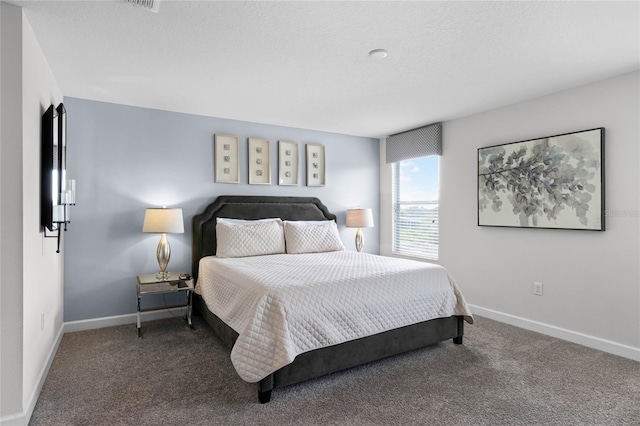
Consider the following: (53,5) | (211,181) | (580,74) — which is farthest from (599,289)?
(53,5)

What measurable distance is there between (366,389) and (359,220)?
285cm

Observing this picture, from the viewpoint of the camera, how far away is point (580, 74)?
299 cm

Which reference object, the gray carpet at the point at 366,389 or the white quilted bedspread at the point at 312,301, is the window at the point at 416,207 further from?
the gray carpet at the point at 366,389

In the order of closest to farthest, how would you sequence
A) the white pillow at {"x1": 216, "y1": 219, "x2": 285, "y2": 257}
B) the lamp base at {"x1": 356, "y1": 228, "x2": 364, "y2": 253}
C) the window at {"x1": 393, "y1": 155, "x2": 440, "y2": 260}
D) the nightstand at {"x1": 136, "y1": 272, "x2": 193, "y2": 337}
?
the nightstand at {"x1": 136, "y1": 272, "x2": 193, "y2": 337} → the white pillow at {"x1": 216, "y1": 219, "x2": 285, "y2": 257} → the window at {"x1": 393, "y1": 155, "x2": 440, "y2": 260} → the lamp base at {"x1": 356, "y1": 228, "x2": 364, "y2": 253}

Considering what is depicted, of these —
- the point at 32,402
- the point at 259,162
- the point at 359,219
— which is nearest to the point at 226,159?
the point at 259,162

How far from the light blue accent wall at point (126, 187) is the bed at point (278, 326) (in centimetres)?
25

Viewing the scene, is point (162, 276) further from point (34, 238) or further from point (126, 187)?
point (34, 238)

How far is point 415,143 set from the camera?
4906 mm

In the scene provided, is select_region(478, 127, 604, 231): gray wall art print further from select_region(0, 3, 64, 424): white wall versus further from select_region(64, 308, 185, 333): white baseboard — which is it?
select_region(0, 3, 64, 424): white wall

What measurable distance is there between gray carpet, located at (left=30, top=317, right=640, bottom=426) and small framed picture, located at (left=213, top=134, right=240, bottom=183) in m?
1.97

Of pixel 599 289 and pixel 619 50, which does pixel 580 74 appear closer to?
pixel 619 50

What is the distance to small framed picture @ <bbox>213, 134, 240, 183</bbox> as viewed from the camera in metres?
4.30

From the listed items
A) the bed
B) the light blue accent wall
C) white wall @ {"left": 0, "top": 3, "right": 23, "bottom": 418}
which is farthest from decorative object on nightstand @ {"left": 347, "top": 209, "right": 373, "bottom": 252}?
white wall @ {"left": 0, "top": 3, "right": 23, "bottom": 418}

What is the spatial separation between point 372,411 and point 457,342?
1.40 meters
